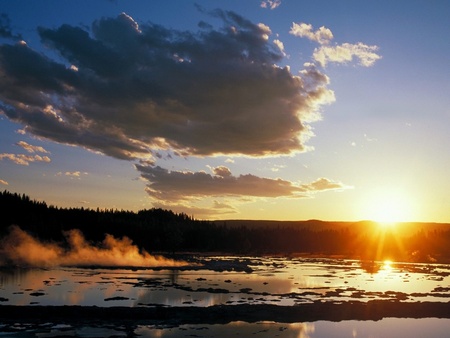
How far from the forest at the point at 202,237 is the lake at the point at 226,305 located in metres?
45.2

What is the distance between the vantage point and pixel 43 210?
136 metres

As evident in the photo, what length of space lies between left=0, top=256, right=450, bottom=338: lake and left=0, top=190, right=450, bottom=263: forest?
148 feet

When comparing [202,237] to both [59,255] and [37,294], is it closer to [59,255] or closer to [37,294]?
[59,255]

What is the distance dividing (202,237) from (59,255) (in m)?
77.6

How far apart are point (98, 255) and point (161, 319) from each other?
5928cm

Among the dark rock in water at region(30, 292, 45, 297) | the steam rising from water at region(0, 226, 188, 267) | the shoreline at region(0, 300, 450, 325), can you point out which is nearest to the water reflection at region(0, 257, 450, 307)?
the dark rock in water at region(30, 292, 45, 297)

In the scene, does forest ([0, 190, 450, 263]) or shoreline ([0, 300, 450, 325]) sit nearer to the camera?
shoreline ([0, 300, 450, 325])

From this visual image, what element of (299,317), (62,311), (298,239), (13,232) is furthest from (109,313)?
(298,239)

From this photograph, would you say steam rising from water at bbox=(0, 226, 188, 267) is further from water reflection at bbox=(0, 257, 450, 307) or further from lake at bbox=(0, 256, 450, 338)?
lake at bbox=(0, 256, 450, 338)

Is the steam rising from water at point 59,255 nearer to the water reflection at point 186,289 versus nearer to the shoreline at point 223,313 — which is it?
the water reflection at point 186,289

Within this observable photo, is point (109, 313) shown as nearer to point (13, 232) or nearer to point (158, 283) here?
point (158, 283)

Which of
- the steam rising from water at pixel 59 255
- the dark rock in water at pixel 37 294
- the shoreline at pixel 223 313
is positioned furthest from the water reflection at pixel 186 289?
the steam rising from water at pixel 59 255

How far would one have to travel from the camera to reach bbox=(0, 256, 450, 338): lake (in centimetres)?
2778

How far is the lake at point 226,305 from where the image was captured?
1094 inches
